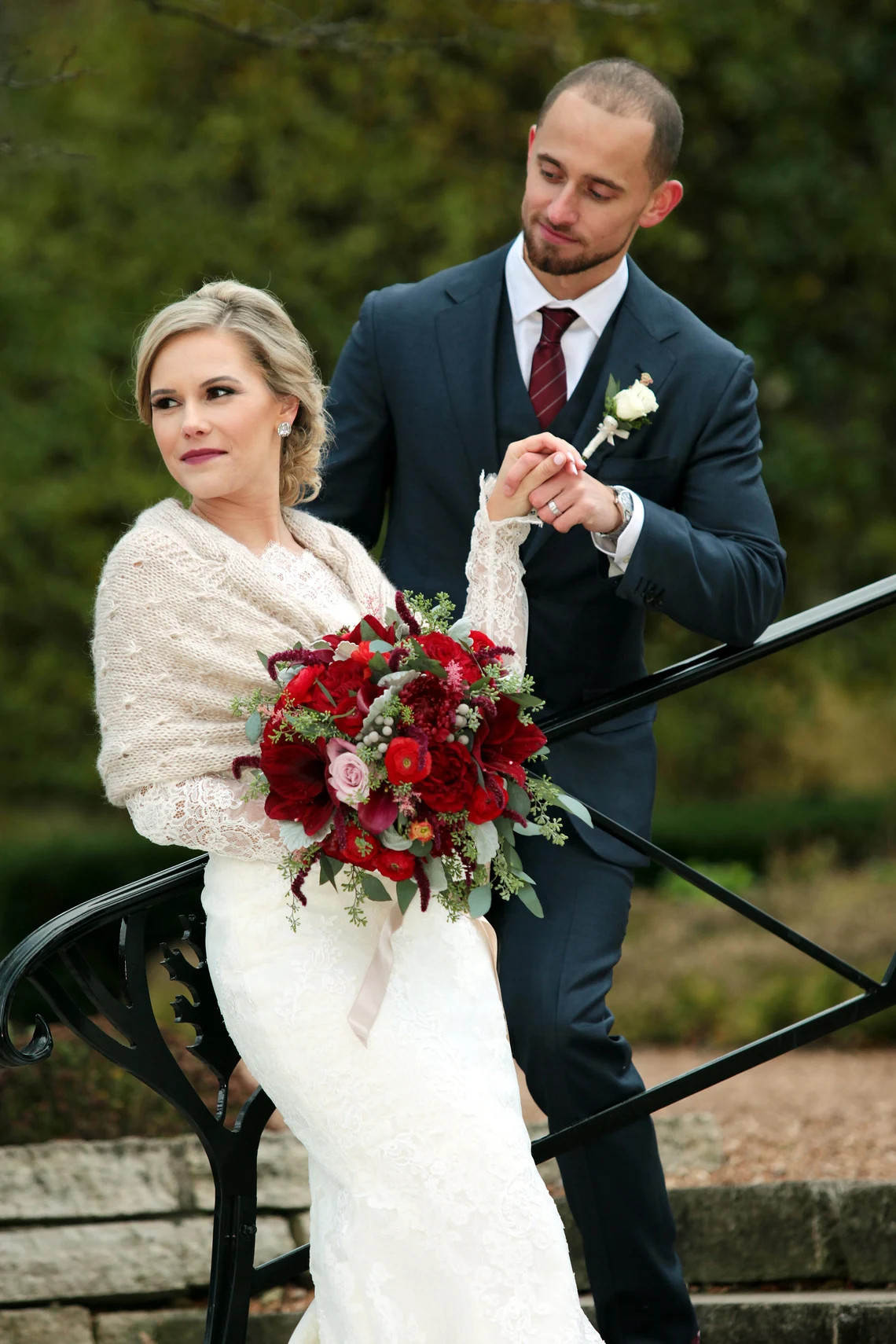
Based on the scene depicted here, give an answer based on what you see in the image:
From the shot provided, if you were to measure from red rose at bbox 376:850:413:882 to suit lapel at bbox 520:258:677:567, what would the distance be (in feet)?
3.32

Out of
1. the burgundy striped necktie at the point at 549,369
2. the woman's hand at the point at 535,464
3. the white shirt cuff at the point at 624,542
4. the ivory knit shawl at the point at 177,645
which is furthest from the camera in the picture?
the burgundy striped necktie at the point at 549,369

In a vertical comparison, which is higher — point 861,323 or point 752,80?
point 752,80

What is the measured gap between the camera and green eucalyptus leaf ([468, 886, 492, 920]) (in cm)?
250

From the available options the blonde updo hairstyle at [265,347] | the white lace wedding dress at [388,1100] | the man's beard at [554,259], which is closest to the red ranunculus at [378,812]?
the white lace wedding dress at [388,1100]

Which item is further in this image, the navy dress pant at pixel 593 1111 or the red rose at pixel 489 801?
the navy dress pant at pixel 593 1111

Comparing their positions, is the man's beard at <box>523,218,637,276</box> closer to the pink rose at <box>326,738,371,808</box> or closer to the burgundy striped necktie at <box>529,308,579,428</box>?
the burgundy striped necktie at <box>529,308,579,428</box>

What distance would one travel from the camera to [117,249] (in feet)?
34.6

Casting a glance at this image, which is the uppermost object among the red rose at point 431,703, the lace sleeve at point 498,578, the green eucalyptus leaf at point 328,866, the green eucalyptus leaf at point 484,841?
the lace sleeve at point 498,578

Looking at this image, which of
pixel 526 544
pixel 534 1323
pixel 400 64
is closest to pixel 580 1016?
pixel 534 1323

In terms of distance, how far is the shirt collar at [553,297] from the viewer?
341 centimetres

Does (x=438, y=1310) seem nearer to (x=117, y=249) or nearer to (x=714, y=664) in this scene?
(x=714, y=664)

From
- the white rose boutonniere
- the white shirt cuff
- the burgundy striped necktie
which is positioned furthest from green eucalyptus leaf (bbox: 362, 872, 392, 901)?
the burgundy striped necktie

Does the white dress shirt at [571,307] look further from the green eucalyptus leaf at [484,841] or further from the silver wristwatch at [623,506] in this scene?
the green eucalyptus leaf at [484,841]

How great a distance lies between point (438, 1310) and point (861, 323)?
33.1 ft
